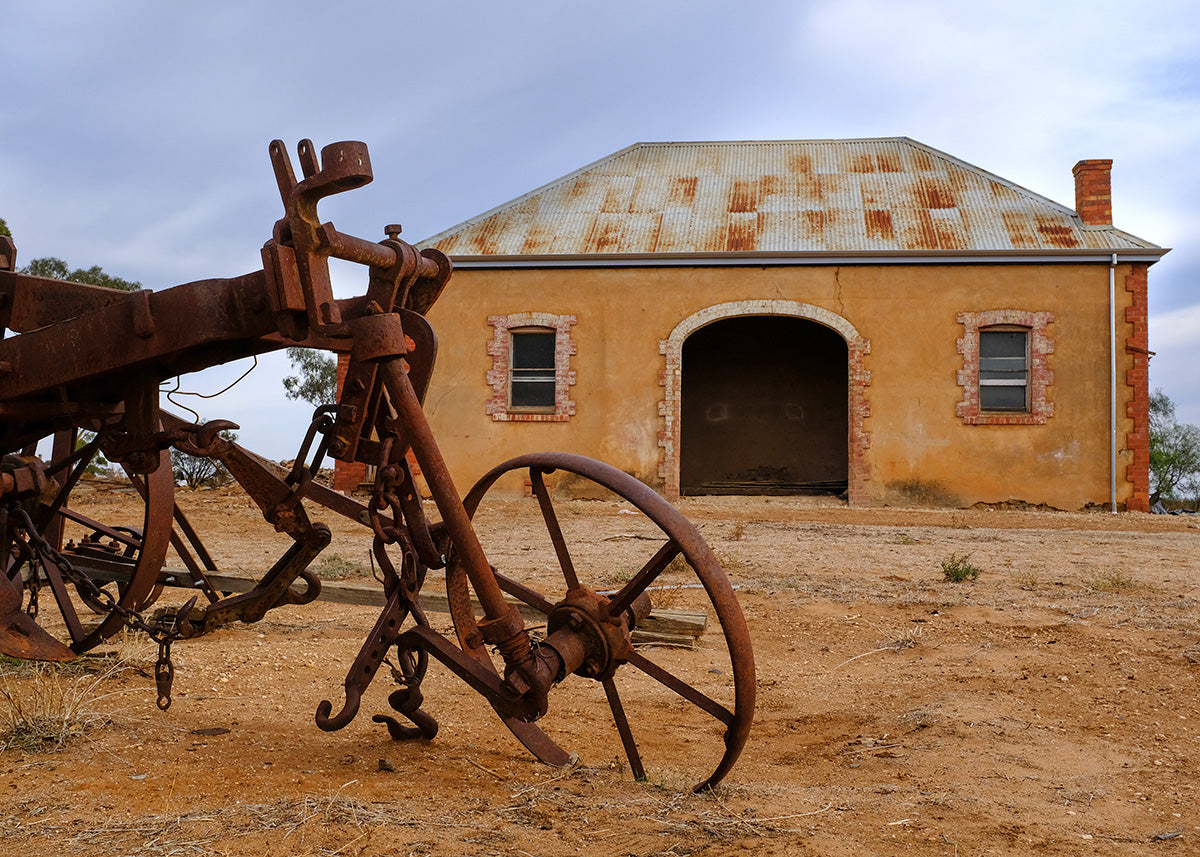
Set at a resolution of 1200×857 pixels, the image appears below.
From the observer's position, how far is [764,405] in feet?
64.9

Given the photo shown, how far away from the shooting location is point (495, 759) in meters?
3.37

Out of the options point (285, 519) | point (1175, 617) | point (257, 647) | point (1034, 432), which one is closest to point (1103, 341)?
point (1034, 432)

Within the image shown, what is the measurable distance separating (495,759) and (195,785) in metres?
0.94

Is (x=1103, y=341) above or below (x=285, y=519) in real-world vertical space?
above

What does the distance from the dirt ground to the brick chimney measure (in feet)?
32.9

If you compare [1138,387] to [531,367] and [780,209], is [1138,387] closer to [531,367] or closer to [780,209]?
[780,209]

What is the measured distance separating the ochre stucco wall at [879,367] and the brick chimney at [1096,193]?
122cm

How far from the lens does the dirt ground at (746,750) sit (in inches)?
101

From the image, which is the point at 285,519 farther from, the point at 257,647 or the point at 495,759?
the point at 257,647

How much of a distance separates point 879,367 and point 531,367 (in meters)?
5.29

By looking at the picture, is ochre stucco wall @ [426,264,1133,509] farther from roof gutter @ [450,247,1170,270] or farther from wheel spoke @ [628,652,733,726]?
wheel spoke @ [628,652,733,726]

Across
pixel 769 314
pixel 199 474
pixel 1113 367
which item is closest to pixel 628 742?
pixel 769 314

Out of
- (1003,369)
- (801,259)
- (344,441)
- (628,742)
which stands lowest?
(628,742)

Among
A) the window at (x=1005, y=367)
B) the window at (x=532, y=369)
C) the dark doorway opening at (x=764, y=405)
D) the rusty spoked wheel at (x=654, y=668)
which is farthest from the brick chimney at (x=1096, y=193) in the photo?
the rusty spoked wheel at (x=654, y=668)
